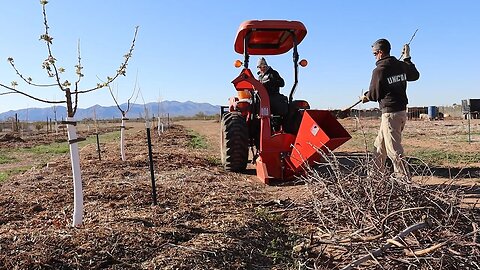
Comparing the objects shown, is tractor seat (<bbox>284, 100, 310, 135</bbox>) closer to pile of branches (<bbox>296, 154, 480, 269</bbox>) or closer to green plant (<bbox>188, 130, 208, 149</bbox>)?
pile of branches (<bbox>296, 154, 480, 269</bbox>)

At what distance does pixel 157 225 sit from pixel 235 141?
349 cm

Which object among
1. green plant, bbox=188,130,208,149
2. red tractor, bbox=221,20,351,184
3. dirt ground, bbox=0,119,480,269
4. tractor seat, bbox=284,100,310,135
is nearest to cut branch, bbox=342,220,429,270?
dirt ground, bbox=0,119,480,269

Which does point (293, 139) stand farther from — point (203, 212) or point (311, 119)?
point (203, 212)

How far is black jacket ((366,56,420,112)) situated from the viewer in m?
5.65

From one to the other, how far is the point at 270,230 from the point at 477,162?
6.01 metres

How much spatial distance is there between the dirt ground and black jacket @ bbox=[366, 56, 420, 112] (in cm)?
157

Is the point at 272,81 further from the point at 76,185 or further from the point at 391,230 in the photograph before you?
the point at 391,230

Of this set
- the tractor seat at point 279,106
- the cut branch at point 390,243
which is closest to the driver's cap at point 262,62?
the tractor seat at point 279,106

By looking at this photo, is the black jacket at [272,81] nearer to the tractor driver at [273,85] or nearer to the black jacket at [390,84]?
the tractor driver at [273,85]

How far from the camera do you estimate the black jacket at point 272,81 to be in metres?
7.73

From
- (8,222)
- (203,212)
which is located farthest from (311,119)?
(8,222)

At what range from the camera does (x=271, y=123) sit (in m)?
7.79

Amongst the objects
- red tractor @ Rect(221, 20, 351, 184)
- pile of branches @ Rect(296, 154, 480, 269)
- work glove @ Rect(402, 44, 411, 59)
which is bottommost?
pile of branches @ Rect(296, 154, 480, 269)

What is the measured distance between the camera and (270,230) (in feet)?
14.0
